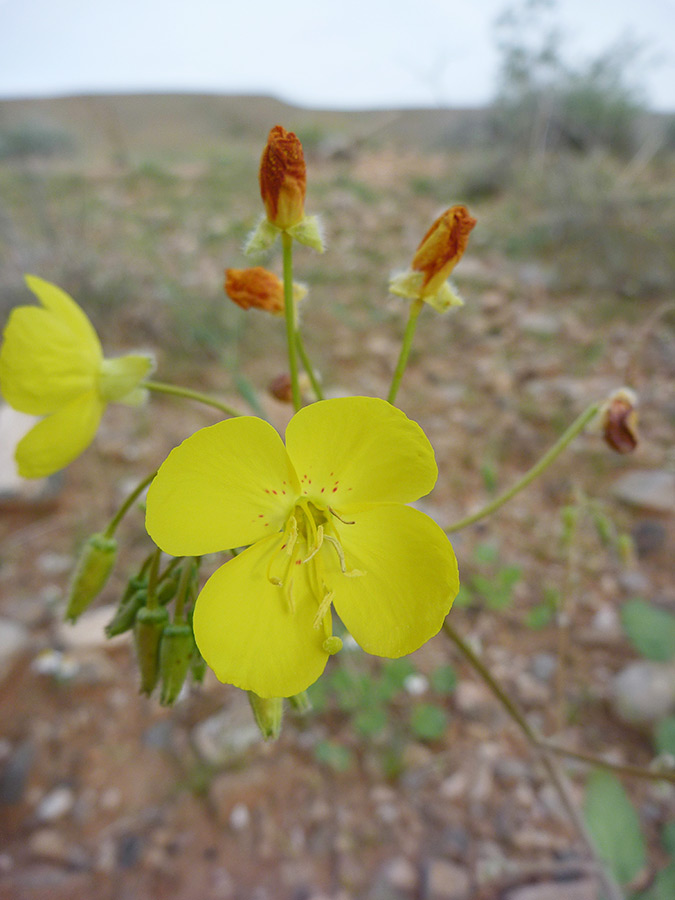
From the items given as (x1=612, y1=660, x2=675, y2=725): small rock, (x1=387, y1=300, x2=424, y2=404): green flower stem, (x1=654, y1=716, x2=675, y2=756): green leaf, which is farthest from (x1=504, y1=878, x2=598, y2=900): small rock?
(x1=387, y1=300, x2=424, y2=404): green flower stem

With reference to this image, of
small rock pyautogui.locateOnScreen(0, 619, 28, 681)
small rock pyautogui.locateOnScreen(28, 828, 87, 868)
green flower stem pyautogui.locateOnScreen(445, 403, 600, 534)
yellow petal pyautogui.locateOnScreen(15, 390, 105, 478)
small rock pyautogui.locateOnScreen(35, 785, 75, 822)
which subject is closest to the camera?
yellow petal pyautogui.locateOnScreen(15, 390, 105, 478)

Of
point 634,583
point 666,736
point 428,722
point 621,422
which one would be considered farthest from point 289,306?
point 634,583

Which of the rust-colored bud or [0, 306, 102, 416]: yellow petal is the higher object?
[0, 306, 102, 416]: yellow petal

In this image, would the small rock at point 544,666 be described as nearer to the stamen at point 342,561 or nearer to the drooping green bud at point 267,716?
the drooping green bud at point 267,716

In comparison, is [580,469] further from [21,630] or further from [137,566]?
[21,630]

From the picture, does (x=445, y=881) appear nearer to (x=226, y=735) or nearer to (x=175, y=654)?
(x=226, y=735)

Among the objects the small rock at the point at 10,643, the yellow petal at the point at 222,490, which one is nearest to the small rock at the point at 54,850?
the small rock at the point at 10,643

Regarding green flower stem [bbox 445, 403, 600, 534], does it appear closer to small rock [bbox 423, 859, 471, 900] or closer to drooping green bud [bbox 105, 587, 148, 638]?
drooping green bud [bbox 105, 587, 148, 638]
